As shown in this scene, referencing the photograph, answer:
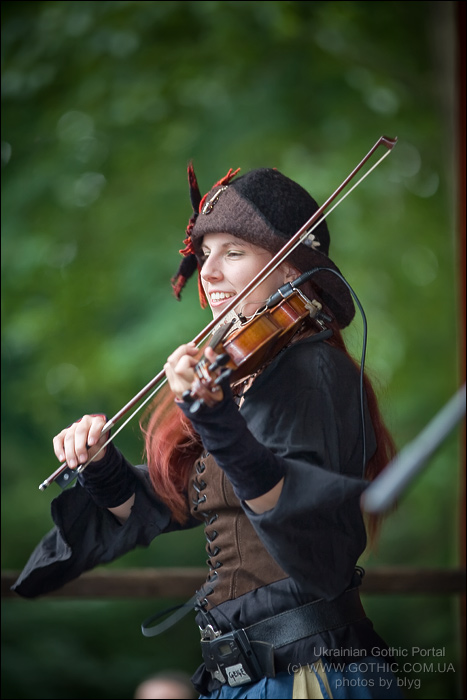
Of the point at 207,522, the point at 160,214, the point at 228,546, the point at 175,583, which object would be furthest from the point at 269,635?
the point at 160,214

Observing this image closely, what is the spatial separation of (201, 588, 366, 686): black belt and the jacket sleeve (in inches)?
17.6

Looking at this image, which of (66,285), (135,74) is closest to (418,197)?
(135,74)

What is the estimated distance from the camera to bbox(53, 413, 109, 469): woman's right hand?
1.93 metres

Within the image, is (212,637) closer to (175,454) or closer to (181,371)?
(175,454)

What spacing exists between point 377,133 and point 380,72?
368 millimetres

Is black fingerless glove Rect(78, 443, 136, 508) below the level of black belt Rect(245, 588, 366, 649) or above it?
above

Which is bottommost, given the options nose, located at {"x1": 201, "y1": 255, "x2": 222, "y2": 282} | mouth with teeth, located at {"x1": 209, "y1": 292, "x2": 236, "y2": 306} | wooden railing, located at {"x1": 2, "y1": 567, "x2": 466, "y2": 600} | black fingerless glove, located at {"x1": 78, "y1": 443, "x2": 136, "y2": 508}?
wooden railing, located at {"x1": 2, "y1": 567, "x2": 466, "y2": 600}

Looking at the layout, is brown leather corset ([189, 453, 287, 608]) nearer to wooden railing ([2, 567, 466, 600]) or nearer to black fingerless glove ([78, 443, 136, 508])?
black fingerless glove ([78, 443, 136, 508])

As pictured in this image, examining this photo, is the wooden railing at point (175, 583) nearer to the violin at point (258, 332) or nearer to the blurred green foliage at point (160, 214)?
the blurred green foliage at point (160, 214)

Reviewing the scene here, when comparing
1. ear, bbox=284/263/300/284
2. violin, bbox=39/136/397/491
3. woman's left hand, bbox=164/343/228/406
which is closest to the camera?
woman's left hand, bbox=164/343/228/406

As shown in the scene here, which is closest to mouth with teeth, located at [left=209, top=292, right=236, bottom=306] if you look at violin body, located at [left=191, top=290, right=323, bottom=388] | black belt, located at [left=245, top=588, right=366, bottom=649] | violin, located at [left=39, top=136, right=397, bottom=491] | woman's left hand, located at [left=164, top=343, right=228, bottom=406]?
violin, located at [left=39, top=136, right=397, bottom=491]

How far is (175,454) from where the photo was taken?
2193 millimetres

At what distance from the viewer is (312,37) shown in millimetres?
4902

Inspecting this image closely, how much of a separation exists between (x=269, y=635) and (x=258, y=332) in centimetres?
67
